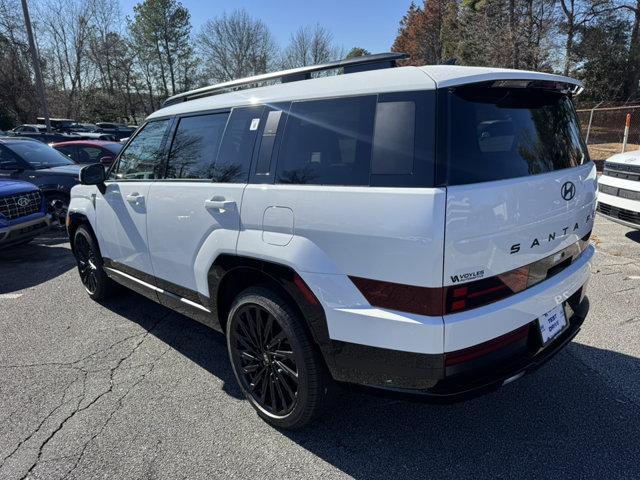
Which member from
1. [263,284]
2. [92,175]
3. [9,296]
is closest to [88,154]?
[9,296]

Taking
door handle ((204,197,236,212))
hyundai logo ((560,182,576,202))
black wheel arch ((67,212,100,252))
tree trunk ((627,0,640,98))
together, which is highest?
tree trunk ((627,0,640,98))

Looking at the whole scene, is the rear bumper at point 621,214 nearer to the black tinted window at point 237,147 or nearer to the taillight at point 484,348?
the taillight at point 484,348

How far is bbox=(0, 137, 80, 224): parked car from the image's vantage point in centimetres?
805

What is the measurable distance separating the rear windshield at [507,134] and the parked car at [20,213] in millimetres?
6619

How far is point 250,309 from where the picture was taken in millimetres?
2684

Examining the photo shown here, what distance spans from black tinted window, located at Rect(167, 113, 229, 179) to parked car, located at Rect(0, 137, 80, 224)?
217 inches

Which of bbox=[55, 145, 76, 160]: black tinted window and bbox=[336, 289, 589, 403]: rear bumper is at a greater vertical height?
bbox=[55, 145, 76, 160]: black tinted window

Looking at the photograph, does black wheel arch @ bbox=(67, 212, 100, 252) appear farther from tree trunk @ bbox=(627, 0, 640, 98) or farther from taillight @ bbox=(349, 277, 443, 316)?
tree trunk @ bbox=(627, 0, 640, 98)

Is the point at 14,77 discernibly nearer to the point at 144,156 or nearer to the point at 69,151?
the point at 69,151

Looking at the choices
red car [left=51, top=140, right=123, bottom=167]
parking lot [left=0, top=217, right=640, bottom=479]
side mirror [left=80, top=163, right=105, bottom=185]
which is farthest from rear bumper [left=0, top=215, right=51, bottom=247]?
red car [left=51, top=140, right=123, bottom=167]

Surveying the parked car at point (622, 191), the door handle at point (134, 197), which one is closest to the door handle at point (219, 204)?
the door handle at point (134, 197)

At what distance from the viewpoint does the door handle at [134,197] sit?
11.7ft

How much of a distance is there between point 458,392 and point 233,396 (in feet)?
5.32

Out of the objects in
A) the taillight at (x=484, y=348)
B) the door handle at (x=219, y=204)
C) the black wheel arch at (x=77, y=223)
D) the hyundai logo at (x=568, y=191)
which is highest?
the hyundai logo at (x=568, y=191)
